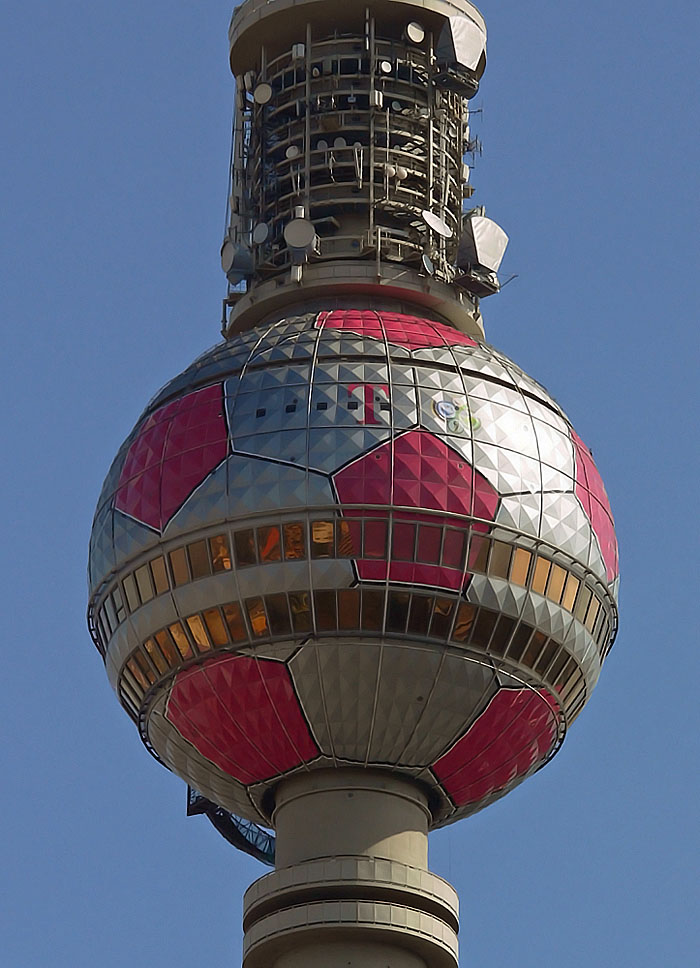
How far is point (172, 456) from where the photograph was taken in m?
51.0

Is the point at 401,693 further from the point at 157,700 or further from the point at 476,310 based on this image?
the point at 476,310

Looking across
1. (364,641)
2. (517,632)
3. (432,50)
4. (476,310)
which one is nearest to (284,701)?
(364,641)

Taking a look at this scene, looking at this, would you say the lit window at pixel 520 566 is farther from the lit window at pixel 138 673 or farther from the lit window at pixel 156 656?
the lit window at pixel 138 673

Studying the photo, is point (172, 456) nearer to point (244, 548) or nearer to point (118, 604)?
point (244, 548)

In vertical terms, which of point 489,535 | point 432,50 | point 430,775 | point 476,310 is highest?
point 432,50

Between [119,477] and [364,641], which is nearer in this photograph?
[364,641]

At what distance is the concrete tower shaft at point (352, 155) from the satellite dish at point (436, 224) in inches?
1.6

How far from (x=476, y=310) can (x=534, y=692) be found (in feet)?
36.2

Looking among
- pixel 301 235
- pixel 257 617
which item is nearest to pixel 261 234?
pixel 301 235

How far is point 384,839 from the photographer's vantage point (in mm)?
50344

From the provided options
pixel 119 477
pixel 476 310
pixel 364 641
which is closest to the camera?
pixel 364 641

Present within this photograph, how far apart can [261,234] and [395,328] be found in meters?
5.81

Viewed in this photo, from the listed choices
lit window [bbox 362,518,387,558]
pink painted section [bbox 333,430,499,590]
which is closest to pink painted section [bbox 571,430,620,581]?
pink painted section [bbox 333,430,499,590]

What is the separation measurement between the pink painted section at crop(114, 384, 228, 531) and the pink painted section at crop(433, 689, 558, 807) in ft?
26.4
